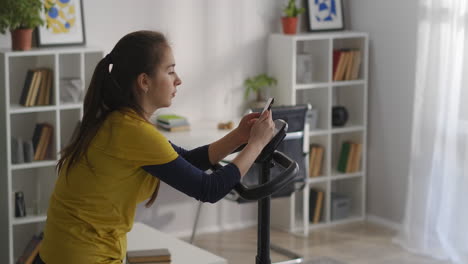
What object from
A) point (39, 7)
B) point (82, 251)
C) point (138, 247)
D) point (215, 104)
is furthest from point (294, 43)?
point (82, 251)

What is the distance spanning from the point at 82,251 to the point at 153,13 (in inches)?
118

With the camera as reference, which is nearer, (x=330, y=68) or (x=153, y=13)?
(x=153, y=13)

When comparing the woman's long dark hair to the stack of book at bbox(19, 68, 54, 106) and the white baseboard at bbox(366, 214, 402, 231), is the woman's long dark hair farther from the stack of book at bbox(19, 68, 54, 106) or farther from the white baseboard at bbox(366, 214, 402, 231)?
the white baseboard at bbox(366, 214, 402, 231)

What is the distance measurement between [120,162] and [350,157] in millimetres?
3616

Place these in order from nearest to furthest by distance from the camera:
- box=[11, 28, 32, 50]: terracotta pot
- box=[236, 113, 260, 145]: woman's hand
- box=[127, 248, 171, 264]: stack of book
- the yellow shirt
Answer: the yellow shirt < box=[236, 113, 260, 145]: woman's hand < box=[127, 248, 171, 264]: stack of book < box=[11, 28, 32, 50]: terracotta pot

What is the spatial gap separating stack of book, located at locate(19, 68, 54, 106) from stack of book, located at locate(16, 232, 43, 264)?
78cm

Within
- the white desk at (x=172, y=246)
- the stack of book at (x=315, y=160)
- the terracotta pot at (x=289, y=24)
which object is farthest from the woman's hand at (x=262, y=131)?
the stack of book at (x=315, y=160)

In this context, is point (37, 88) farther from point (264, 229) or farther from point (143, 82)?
point (264, 229)

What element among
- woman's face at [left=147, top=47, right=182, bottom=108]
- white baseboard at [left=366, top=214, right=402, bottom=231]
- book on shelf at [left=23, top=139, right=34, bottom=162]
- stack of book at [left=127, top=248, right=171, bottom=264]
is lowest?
white baseboard at [left=366, top=214, right=402, bottom=231]

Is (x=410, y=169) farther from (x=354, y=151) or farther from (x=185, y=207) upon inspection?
(x=185, y=207)

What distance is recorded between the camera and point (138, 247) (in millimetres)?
3104

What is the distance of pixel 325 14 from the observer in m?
5.37

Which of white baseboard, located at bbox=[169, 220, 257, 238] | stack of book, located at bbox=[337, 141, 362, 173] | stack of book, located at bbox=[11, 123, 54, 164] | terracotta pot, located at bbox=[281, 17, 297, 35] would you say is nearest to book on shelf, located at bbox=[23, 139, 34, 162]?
stack of book, located at bbox=[11, 123, 54, 164]

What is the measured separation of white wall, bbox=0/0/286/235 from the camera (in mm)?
4781
